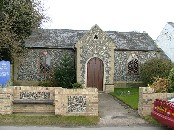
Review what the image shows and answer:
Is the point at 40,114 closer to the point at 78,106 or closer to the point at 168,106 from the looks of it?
the point at 78,106

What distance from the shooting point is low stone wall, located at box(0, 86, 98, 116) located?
571 inches

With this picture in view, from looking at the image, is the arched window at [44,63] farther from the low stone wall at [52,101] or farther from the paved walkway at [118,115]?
the low stone wall at [52,101]

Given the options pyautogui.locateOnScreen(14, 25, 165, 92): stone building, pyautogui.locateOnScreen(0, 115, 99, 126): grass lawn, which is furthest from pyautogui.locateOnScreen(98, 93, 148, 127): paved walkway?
pyautogui.locateOnScreen(14, 25, 165, 92): stone building

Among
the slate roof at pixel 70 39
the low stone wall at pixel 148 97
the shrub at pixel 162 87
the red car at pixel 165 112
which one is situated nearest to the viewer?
the red car at pixel 165 112

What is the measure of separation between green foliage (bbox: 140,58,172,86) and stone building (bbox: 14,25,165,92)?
178cm

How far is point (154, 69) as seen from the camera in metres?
27.0

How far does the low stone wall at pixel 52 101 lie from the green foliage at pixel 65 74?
1086 cm

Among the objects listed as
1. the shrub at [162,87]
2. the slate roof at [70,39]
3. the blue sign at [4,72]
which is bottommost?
the shrub at [162,87]

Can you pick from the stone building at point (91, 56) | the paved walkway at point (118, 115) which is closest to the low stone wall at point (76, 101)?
the paved walkway at point (118, 115)

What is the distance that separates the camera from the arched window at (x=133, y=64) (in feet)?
96.2

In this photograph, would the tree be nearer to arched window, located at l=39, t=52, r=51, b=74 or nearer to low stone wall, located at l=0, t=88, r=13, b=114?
arched window, located at l=39, t=52, r=51, b=74

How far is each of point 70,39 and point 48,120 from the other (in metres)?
16.3

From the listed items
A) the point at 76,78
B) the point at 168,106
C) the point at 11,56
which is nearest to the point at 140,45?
the point at 76,78

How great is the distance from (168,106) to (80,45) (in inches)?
572
